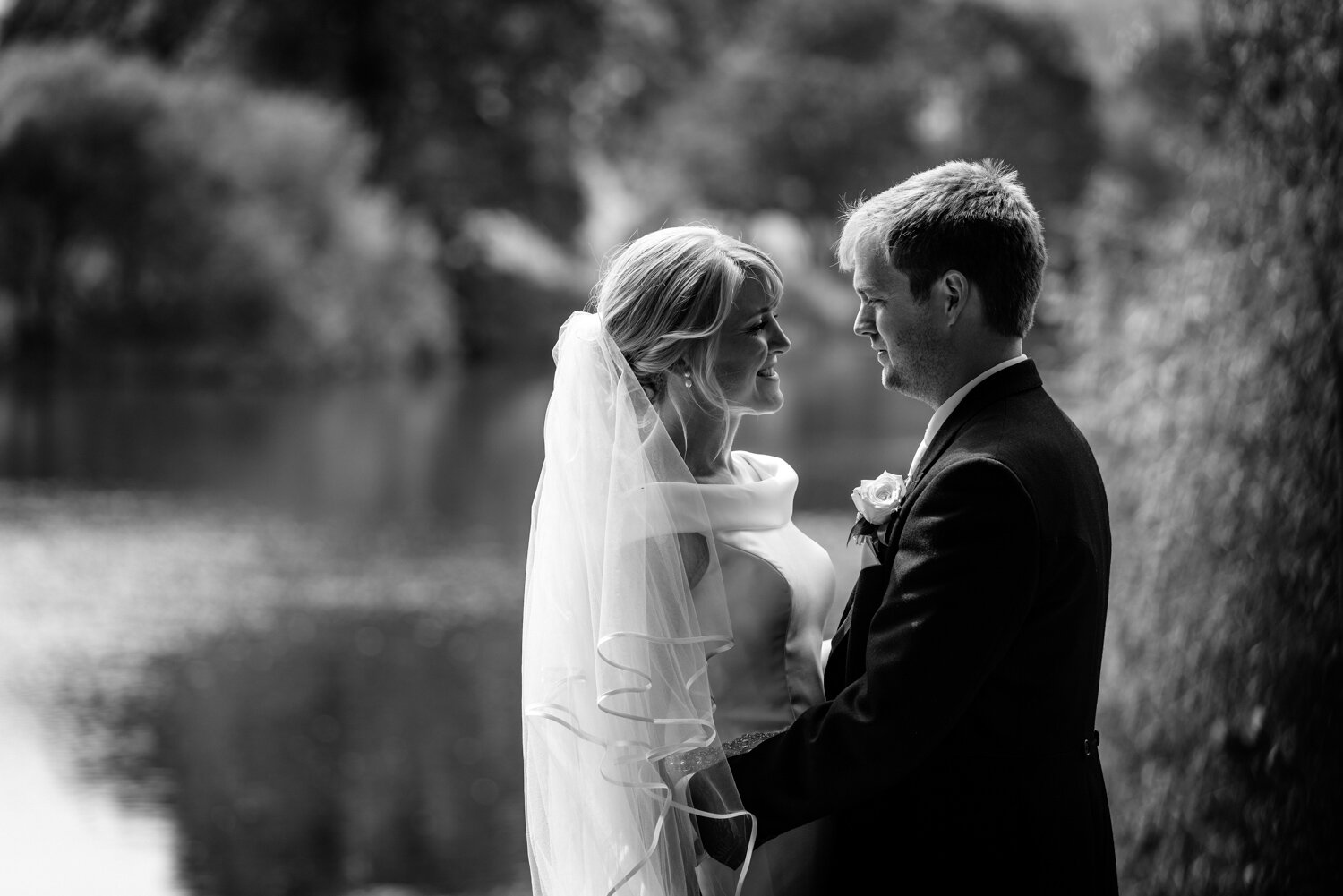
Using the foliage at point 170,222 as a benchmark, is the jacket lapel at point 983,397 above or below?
below

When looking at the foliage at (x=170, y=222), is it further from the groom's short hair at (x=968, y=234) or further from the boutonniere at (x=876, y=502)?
the groom's short hair at (x=968, y=234)

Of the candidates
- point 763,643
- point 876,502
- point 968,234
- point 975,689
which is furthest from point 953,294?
point 763,643

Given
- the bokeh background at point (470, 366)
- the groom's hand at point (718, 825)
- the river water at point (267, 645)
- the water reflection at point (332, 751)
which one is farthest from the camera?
the river water at point (267, 645)

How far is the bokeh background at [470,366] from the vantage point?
4652 mm

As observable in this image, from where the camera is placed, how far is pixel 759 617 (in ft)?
8.30

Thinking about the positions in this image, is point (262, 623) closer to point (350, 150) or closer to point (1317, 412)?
point (1317, 412)

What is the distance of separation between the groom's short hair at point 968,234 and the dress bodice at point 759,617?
1.72ft

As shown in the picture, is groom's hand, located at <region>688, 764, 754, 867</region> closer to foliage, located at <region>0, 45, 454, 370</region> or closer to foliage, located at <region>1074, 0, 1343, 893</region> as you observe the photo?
foliage, located at <region>1074, 0, 1343, 893</region>

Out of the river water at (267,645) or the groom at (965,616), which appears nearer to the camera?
the groom at (965,616)

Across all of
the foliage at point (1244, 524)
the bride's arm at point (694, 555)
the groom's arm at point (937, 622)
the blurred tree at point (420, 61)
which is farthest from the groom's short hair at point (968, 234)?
the blurred tree at point (420, 61)

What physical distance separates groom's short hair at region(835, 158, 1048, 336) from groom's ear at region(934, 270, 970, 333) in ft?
0.03

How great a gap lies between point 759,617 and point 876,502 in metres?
0.32

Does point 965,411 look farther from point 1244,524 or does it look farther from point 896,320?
point 1244,524

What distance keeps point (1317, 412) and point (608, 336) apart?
2.54 m
